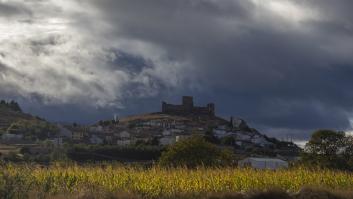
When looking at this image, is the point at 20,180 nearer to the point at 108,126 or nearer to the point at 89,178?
the point at 89,178

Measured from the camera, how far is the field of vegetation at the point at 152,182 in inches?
903

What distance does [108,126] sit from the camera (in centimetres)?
17962

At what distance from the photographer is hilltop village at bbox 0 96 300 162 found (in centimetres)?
11462

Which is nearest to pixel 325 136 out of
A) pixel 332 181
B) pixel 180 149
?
pixel 180 149

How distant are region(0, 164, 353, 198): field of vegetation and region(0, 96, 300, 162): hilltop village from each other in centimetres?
6802

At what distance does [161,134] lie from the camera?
150375 millimetres

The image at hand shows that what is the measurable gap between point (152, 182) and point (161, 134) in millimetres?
122797

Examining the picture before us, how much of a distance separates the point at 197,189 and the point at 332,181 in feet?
27.6

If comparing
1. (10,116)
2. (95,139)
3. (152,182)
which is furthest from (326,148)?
(10,116)

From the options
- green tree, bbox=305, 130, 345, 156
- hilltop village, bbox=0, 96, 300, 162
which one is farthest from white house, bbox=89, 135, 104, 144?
green tree, bbox=305, 130, 345, 156

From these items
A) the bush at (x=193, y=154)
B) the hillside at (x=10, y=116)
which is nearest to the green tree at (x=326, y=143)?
the bush at (x=193, y=154)

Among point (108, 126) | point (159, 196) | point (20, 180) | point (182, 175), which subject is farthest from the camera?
point (108, 126)

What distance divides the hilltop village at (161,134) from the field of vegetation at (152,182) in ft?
223

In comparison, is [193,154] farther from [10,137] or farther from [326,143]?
[10,137]
